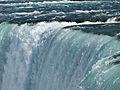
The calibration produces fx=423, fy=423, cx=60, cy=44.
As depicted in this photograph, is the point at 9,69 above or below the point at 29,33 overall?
below

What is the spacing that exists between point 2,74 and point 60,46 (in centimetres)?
542


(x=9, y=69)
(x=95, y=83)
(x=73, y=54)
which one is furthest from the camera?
(x=9, y=69)

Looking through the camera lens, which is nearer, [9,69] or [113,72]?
[113,72]

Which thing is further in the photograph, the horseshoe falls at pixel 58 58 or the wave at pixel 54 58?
the wave at pixel 54 58

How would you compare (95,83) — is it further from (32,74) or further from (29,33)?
(29,33)

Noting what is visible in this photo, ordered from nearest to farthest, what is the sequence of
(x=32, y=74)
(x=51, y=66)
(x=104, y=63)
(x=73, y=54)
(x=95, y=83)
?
(x=95, y=83)
(x=104, y=63)
(x=73, y=54)
(x=51, y=66)
(x=32, y=74)

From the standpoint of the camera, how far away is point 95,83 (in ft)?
43.4

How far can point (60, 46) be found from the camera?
18516 millimetres

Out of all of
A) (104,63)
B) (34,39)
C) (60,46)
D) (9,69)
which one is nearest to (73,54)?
(60,46)

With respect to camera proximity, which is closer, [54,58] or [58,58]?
[58,58]

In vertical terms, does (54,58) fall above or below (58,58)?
below

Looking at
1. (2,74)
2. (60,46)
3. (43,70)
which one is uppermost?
(60,46)

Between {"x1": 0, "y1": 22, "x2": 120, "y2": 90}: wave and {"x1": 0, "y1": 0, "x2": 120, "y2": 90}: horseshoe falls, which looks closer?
{"x1": 0, "y1": 0, "x2": 120, "y2": 90}: horseshoe falls

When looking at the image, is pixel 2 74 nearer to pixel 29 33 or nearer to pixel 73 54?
pixel 29 33
